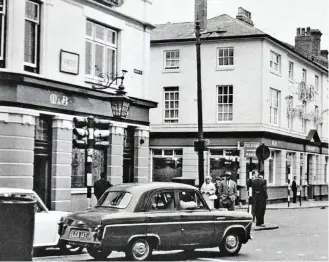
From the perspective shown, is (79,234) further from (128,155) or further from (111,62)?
(128,155)

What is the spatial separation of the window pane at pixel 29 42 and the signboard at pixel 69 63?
1048 mm

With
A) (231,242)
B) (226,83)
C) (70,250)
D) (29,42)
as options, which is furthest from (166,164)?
(70,250)

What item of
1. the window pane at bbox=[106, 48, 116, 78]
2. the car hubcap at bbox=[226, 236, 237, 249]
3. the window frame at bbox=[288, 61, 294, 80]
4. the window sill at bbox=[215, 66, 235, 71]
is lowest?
the car hubcap at bbox=[226, 236, 237, 249]

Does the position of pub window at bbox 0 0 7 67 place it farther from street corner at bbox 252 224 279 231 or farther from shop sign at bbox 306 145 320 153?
shop sign at bbox 306 145 320 153

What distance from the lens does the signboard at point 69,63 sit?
762 inches

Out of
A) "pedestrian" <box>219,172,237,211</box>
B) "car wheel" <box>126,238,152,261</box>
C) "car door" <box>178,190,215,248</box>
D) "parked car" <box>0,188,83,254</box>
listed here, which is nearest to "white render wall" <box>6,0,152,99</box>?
"pedestrian" <box>219,172,237,211</box>

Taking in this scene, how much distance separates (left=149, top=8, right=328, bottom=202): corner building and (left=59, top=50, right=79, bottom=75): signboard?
16703 millimetres

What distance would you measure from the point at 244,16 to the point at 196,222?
2945cm

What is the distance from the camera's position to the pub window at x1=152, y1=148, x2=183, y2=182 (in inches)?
1464

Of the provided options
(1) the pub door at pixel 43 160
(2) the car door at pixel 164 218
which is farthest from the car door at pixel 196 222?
(1) the pub door at pixel 43 160

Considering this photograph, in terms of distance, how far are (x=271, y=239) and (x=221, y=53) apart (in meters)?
21.2

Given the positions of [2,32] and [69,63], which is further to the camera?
[69,63]

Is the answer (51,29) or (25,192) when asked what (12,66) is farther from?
(25,192)

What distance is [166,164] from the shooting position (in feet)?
123
